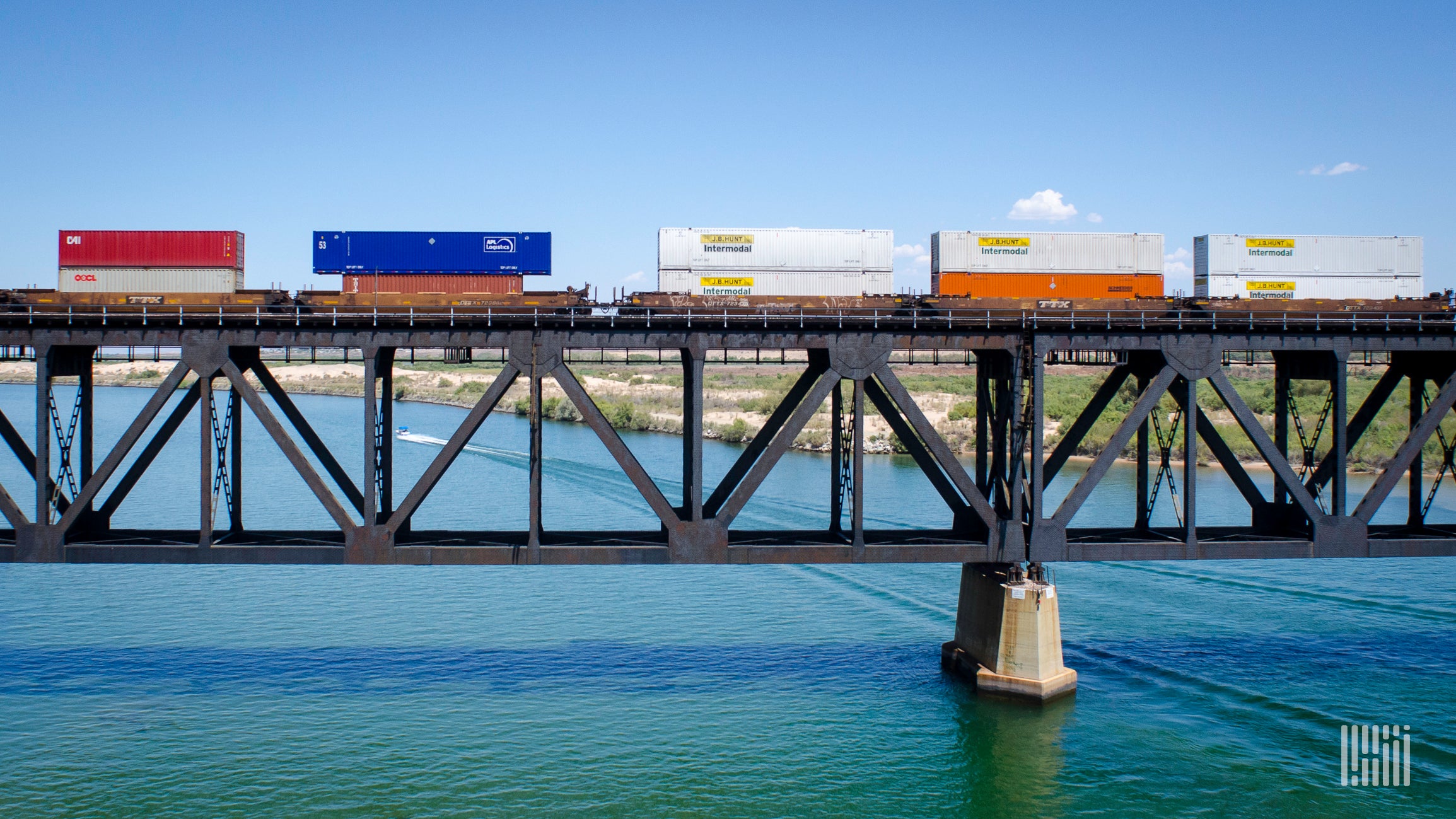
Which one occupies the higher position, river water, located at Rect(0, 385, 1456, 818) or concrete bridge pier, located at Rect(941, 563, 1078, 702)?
concrete bridge pier, located at Rect(941, 563, 1078, 702)

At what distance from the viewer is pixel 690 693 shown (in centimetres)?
3297

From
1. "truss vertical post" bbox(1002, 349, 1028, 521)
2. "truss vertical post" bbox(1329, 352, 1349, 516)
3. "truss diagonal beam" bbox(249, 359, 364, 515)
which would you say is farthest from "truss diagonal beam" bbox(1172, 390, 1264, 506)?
"truss diagonal beam" bbox(249, 359, 364, 515)

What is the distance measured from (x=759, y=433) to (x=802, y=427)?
123cm

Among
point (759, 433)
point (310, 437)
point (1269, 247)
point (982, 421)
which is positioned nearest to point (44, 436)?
point (310, 437)

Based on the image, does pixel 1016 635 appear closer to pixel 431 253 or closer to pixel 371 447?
pixel 371 447

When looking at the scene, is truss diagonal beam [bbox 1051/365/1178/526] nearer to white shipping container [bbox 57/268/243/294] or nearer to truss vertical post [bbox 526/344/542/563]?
truss vertical post [bbox 526/344/542/563]

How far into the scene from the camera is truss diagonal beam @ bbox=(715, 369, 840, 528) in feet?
91.1

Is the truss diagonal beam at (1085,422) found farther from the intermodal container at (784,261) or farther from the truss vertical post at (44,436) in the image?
the truss vertical post at (44,436)

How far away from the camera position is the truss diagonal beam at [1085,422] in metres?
30.6

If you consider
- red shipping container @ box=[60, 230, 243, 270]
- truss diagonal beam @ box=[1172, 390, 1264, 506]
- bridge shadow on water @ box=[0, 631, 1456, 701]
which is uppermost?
red shipping container @ box=[60, 230, 243, 270]

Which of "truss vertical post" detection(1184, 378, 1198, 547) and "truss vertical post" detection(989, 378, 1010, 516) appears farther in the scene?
"truss vertical post" detection(989, 378, 1010, 516)

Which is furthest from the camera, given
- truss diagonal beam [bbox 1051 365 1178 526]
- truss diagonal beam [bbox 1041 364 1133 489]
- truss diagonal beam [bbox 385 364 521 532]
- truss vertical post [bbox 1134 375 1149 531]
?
truss vertical post [bbox 1134 375 1149 531]

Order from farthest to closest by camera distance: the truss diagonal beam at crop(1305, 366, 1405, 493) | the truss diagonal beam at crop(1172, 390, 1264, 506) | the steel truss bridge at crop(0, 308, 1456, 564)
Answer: the truss diagonal beam at crop(1305, 366, 1405, 493), the truss diagonal beam at crop(1172, 390, 1264, 506), the steel truss bridge at crop(0, 308, 1456, 564)

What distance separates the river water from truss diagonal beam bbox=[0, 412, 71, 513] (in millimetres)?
6064
